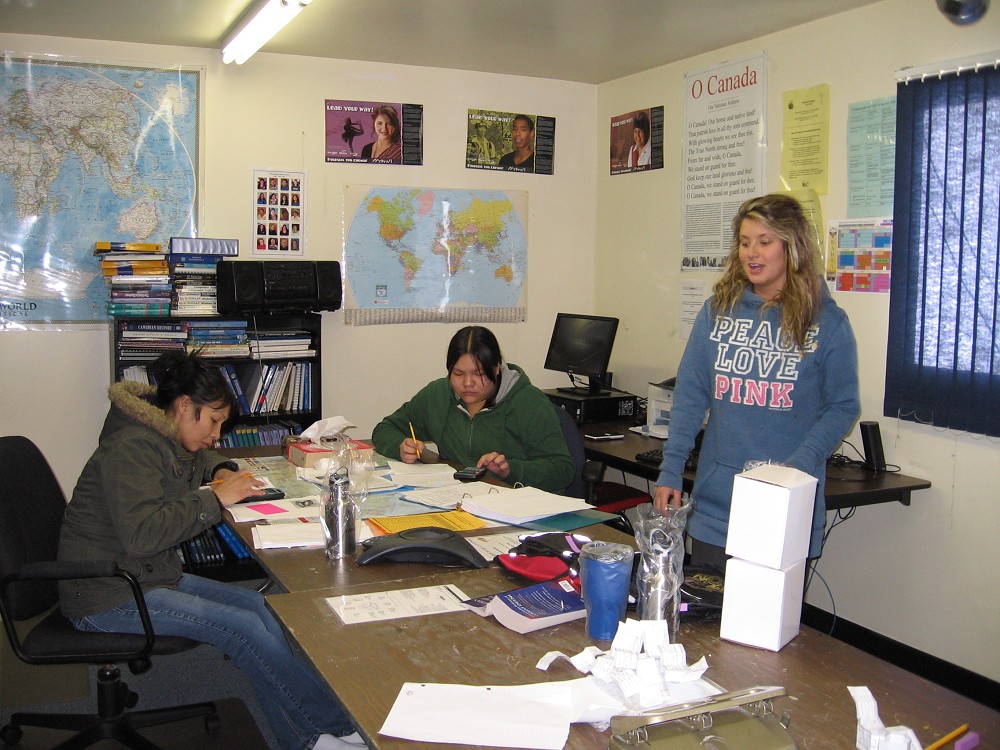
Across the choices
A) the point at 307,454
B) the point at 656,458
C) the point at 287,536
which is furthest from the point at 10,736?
the point at 656,458

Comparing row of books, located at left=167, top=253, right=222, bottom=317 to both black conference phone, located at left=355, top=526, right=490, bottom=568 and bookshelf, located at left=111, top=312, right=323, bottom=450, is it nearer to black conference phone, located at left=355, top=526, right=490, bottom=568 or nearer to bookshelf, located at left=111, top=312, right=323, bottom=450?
bookshelf, located at left=111, top=312, right=323, bottom=450

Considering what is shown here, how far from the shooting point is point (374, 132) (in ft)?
16.2

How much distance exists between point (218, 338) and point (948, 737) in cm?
372

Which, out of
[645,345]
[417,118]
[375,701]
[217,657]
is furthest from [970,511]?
[417,118]

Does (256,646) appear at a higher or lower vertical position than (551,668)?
lower

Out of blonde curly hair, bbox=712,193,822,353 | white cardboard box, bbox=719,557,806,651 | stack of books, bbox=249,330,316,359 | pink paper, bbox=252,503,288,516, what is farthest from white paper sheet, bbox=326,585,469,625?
stack of books, bbox=249,330,316,359

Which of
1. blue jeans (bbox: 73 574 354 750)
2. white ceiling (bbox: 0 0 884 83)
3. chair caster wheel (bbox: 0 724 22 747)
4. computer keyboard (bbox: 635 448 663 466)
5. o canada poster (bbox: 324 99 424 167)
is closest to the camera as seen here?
blue jeans (bbox: 73 574 354 750)

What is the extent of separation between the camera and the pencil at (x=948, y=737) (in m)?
1.33

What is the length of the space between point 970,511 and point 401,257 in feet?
10.1

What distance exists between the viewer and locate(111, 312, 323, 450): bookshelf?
4.28 m

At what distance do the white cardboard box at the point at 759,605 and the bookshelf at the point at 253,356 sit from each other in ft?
10.3

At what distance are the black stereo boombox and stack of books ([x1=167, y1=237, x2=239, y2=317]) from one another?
57 mm

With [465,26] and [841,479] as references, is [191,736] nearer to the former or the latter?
[841,479]

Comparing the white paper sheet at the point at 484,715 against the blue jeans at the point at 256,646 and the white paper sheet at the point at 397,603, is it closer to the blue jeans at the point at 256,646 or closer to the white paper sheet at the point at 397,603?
the white paper sheet at the point at 397,603
